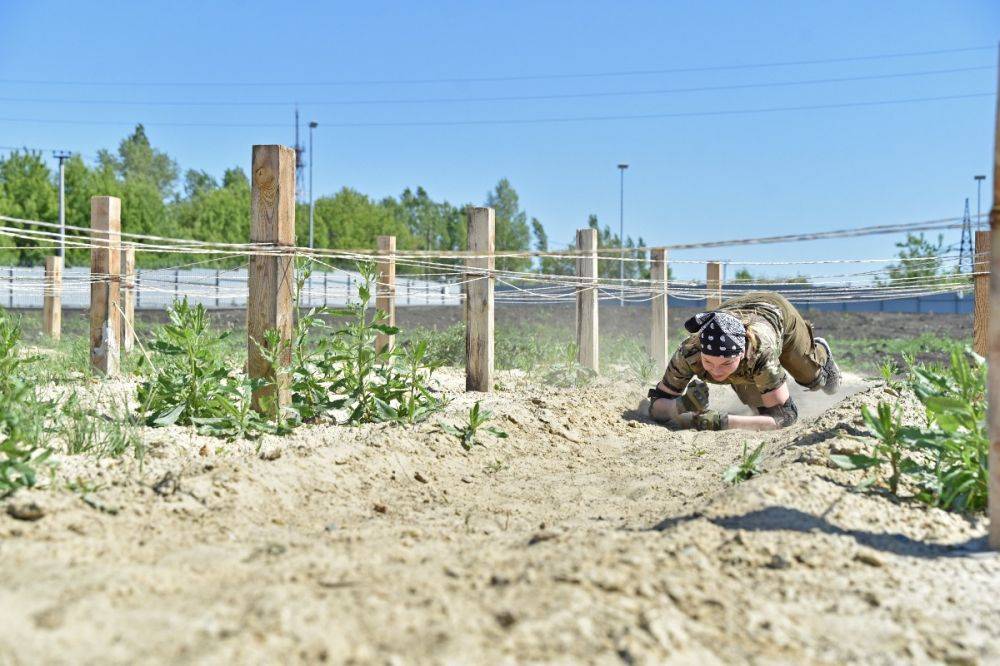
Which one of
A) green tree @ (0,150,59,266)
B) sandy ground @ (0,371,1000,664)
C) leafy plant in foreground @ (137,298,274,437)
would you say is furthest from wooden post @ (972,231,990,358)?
green tree @ (0,150,59,266)

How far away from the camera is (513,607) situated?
92.4 inches

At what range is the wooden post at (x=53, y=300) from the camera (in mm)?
15148

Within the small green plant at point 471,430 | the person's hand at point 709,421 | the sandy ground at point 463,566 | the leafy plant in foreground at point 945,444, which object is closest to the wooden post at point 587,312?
the person's hand at point 709,421

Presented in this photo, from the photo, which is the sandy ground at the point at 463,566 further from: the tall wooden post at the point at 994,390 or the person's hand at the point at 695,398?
the person's hand at the point at 695,398

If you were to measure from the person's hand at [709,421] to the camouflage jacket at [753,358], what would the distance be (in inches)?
11.9

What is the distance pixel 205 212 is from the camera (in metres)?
47.2

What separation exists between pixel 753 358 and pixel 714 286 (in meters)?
5.19

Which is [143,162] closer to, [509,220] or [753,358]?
[509,220]

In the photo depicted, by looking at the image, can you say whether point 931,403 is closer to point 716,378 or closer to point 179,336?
point 716,378

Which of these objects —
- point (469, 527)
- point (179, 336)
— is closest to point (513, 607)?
point (469, 527)

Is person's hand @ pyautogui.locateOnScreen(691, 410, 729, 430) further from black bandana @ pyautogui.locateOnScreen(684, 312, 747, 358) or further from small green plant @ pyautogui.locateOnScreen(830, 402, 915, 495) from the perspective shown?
small green plant @ pyautogui.locateOnScreen(830, 402, 915, 495)

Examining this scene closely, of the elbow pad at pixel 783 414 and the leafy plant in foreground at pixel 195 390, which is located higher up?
the leafy plant in foreground at pixel 195 390

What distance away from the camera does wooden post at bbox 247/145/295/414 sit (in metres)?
5.52

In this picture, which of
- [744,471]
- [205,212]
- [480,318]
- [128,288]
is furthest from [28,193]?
[744,471]
